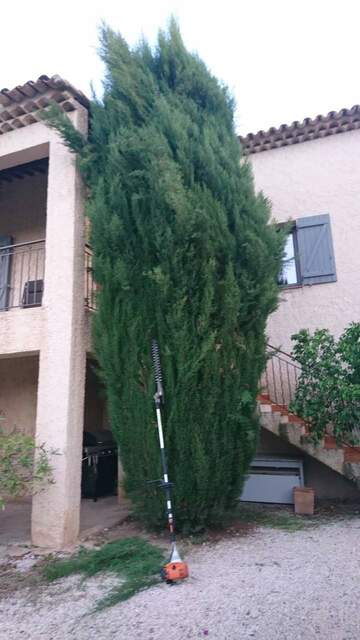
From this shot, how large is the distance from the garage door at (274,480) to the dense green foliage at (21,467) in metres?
3.39

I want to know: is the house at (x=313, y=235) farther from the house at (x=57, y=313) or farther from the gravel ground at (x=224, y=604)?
the house at (x=57, y=313)

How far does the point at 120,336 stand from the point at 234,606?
302 centimetres

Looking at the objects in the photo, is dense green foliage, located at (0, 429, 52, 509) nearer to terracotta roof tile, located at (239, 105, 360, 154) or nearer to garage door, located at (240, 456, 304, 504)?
garage door, located at (240, 456, 304, 504)

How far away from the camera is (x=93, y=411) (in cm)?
948

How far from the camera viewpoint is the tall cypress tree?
17.0ft

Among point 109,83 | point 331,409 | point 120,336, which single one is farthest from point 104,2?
point 331,409

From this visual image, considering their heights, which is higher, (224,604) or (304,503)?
(304,503)

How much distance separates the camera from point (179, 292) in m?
5.25

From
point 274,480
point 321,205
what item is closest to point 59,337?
point 274,480

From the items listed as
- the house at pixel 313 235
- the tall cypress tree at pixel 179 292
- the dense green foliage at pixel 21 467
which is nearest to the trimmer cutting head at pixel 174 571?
the tall cypress tree at pixel 179 292

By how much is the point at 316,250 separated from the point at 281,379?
7.96 feet

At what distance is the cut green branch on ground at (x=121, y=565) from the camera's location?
13.3 feet

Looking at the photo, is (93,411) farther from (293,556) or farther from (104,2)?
(104,2)

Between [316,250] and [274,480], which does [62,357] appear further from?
[316,250]
